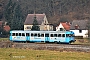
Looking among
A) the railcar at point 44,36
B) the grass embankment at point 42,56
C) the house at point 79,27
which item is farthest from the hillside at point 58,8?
the grass embankment at point 42,56

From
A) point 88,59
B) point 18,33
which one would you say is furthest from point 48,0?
point 88,59

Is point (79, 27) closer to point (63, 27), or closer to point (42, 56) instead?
point (63, 27)

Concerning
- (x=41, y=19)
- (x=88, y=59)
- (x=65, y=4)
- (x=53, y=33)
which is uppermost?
(x=65, y=4)

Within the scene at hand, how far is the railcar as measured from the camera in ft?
160

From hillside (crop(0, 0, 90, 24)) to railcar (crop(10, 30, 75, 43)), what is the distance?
157 ft

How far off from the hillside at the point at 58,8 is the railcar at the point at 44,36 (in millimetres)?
47970

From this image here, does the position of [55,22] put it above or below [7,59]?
above

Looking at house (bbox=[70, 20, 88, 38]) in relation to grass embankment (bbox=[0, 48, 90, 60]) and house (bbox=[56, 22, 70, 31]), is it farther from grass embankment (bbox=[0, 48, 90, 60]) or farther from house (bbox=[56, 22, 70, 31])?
grass embankment (bbox=[0, 48, 90, 60])

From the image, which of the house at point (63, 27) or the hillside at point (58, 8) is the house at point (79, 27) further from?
the hillside at point (58, 8)

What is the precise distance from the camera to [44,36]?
164 ft

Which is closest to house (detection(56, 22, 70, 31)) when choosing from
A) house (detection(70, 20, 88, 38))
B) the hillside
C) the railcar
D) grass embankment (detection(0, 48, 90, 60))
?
house (detection(70, 20, 88, 38))

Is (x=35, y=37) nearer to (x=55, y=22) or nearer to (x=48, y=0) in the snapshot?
(x=55, y=22)

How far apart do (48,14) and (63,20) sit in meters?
11.4

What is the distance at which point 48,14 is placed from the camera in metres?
109
